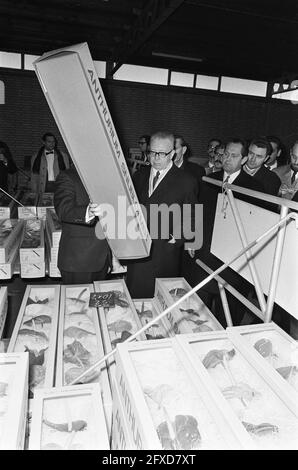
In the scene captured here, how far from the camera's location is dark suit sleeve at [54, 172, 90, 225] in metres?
2.07

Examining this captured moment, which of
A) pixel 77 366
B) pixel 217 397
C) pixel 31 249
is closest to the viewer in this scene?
pixel 217 397

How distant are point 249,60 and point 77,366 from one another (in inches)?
346

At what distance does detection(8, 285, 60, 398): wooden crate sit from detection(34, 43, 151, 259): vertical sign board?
482 mm

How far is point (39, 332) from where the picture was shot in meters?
1.53

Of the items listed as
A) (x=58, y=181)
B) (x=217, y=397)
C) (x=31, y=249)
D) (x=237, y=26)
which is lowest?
(x=217, y=397)

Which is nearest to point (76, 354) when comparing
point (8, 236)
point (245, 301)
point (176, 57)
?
point (245, 301)

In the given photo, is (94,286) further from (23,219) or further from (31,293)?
(23,219)

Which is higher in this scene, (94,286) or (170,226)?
(170,226)

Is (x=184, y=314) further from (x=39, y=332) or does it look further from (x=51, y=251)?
(x=51, y=251)

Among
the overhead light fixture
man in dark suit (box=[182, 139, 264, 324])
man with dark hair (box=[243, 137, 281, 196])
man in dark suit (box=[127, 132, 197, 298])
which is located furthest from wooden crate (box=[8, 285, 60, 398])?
the overhead light fixture

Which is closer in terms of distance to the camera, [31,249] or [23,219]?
[31,249]

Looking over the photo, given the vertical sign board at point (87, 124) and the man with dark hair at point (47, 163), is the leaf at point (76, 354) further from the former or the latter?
the man with dark hair at point (47, 163)

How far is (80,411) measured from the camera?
3.44ft

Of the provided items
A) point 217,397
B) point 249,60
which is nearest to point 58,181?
point 217,397
